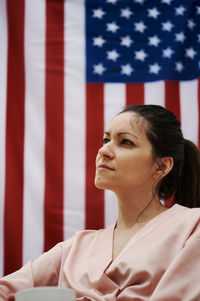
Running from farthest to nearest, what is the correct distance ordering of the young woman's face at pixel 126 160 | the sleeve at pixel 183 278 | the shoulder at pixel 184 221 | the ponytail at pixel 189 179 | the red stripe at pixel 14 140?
the red stripe at pixel 14 140
the ponytail at pixel 189 179
the young woman's face at pixel 126 160
the shoulder at pixel 184 221
the sleeve at pixel 183 278

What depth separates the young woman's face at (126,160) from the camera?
1318 millimetres

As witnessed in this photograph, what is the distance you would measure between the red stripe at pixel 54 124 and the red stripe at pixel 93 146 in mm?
120

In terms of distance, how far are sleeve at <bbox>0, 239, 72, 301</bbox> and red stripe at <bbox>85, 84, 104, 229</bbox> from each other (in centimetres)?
58

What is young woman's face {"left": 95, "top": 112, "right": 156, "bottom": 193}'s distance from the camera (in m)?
1.32

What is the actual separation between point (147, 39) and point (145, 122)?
83cm

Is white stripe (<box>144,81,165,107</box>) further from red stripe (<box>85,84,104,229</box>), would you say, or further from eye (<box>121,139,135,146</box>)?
eye (<box>121,139,135,146</box>)

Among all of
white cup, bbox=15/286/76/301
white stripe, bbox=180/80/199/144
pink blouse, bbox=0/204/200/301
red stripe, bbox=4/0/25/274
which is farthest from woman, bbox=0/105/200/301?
red stripe, bbox=4/0/25/274

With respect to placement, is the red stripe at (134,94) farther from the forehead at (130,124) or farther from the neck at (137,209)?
the neck at (137,209)

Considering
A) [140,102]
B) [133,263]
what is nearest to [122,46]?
[140,102]

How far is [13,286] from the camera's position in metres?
1.24

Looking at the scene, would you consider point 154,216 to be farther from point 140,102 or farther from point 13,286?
point 140,102

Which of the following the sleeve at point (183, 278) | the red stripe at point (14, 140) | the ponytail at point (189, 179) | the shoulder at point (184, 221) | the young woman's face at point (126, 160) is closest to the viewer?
the sleeve at point (183, 278)

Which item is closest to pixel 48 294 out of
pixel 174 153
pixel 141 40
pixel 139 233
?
pixel 139 233

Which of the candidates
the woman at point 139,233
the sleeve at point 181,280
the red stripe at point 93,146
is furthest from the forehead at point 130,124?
the red stripe at point 93,146
